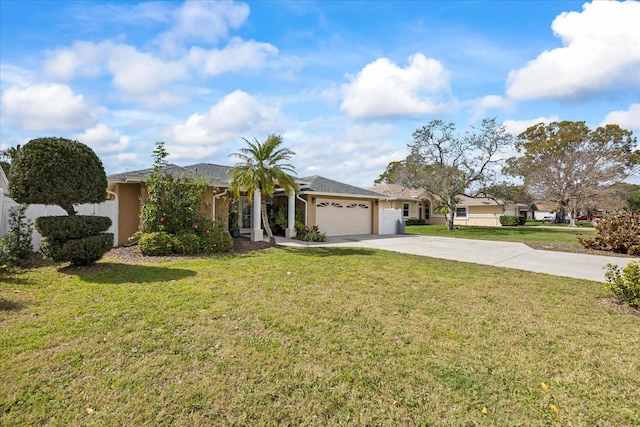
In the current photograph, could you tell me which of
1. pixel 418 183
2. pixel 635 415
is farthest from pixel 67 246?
pixel 418 183

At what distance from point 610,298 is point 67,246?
37.8ft

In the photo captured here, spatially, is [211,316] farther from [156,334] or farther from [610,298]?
[610,298]

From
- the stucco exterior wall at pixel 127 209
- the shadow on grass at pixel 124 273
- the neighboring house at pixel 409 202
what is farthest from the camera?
the neighboring house at pixel 409 202

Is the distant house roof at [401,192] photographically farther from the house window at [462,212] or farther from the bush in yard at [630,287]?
the bush in yard at [630,287]

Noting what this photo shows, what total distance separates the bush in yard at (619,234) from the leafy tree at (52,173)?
18617 millimetres

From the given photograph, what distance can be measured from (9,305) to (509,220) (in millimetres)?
38460

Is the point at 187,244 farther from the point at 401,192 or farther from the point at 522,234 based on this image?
the point at 401,192

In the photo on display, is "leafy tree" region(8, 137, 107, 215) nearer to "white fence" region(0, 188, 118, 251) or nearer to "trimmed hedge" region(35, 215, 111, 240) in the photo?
"trimmed hedge" region(35, 215, 111, 240)

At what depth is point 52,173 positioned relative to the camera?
6.84 meters

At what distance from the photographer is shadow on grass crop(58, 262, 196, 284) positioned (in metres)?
6.72

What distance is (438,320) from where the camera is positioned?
4820mm

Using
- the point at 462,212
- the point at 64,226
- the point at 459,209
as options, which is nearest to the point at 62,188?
the point at 64,226

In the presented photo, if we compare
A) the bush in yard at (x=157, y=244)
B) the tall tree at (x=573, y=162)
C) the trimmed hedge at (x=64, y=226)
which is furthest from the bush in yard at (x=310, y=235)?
the tall tree at (x=573, y=162)

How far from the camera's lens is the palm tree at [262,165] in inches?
481
